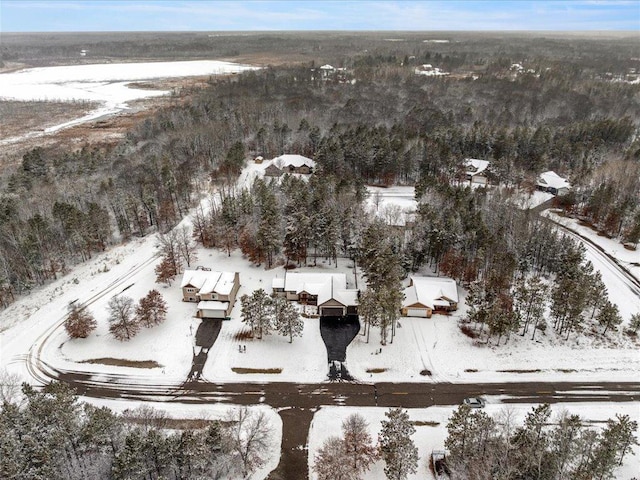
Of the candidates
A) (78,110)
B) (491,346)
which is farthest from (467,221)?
(78,110)

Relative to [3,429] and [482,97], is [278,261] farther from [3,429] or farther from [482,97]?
[482,97]

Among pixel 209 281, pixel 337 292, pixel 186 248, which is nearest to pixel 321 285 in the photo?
A: pixel 337 292

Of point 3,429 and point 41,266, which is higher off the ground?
point 3,429

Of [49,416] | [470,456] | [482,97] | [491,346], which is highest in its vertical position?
[482,97]

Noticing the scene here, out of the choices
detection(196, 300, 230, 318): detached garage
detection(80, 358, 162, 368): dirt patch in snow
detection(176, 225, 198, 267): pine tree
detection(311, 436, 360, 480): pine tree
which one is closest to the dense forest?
detection(176, 225, 198, 267): pine tree

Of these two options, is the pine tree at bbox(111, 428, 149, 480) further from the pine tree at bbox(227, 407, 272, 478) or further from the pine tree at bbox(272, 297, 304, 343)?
the pine tree at bbox(272, 297, 304, 343)
